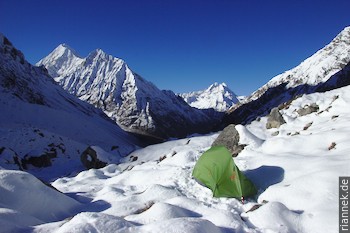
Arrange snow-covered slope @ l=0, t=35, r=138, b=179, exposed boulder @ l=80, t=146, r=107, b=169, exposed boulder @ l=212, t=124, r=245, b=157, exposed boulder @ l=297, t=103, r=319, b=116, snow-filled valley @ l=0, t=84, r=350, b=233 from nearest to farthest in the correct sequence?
snow-filled valley @ l=0, t=84, r=350, b=233 → exposed boulder @ l=212, t=124, r=245, b=157 → exposed boulder @ l=297, t=103, r=319, b=116 → exposed boulder @ l=80, t=146, r=107, b=169 → snow-covered slope @ l=0, t=35, r=138, b=179

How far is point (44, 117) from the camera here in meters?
86.6

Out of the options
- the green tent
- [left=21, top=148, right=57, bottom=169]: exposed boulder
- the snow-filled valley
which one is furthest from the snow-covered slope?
the green tent

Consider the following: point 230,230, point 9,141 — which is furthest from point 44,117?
point 230,230

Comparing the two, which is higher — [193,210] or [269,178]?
[269,178]

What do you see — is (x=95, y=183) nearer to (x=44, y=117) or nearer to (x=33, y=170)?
(x=33, y=170)

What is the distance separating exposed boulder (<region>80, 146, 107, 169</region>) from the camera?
96.4 ft

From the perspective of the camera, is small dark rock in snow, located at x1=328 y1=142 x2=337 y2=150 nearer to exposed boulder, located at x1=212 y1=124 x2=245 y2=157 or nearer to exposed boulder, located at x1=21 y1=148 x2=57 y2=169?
exposed boulder, located at x1=212 y1=124 x2=245 y2=157

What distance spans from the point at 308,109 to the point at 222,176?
1446 centimetres

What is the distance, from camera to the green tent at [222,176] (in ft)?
42.2

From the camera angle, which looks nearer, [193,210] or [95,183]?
[193,210]

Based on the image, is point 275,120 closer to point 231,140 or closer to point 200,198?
point 231,140

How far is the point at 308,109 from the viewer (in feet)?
81.3

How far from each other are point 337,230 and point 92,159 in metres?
24.4

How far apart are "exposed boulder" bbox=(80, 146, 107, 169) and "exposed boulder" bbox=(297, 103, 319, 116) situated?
729 inches
